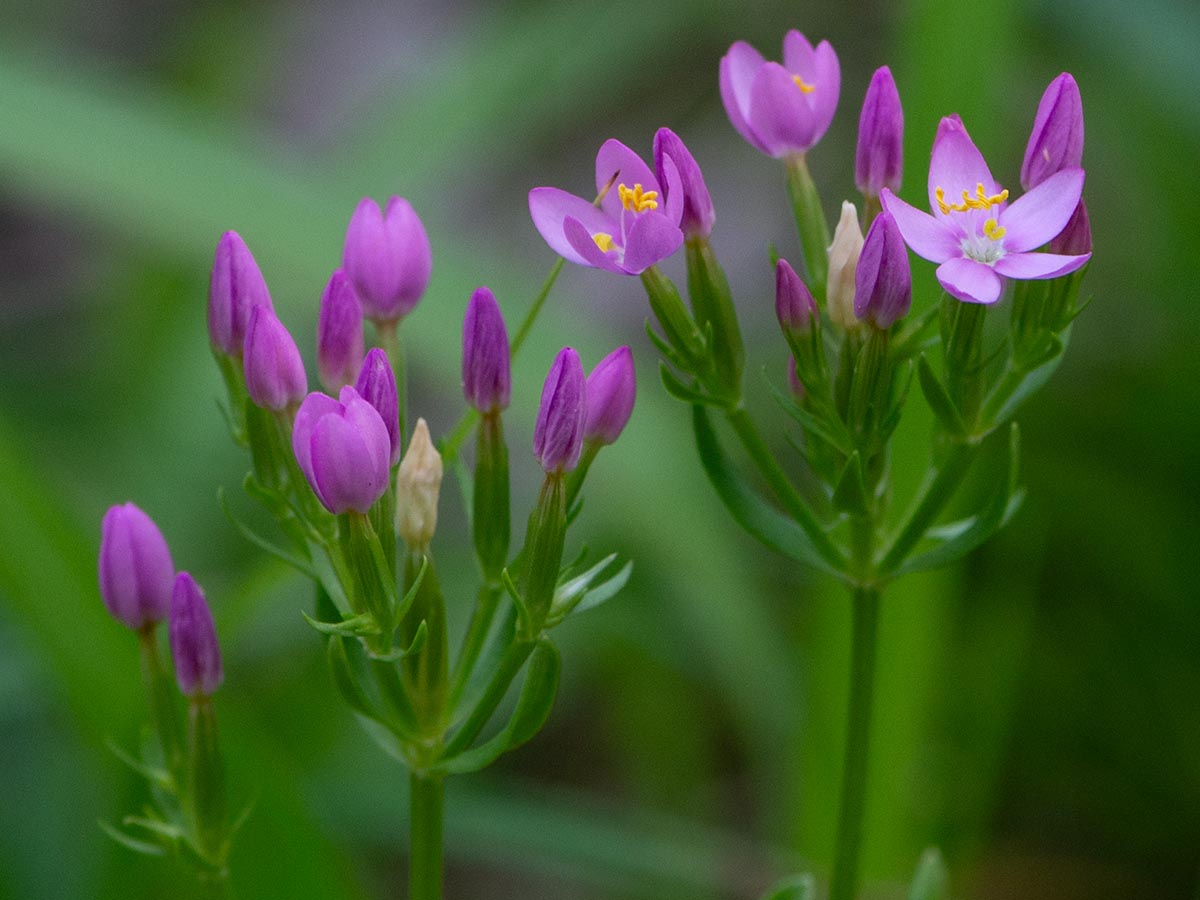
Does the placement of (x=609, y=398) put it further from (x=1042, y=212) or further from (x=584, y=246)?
(x=1042, y=212)

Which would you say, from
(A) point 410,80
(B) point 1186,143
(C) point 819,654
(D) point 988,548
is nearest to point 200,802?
(C) point 819,654

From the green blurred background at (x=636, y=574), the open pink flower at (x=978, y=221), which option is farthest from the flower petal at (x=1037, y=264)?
the green blurred background at (x=636, y=574)

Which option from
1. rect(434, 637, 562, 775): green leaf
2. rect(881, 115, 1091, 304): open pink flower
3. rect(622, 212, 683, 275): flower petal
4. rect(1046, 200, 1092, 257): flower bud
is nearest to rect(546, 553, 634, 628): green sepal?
rect(434, 637, 562, 775): green leaf

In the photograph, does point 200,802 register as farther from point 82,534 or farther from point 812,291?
point 82,534

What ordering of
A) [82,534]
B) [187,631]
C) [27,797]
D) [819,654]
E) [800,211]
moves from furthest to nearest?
[27,797], [819,654], [82,534], [800,211], [187,631]

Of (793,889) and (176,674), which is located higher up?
(176,674)

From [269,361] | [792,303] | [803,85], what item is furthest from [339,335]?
[803,85]
